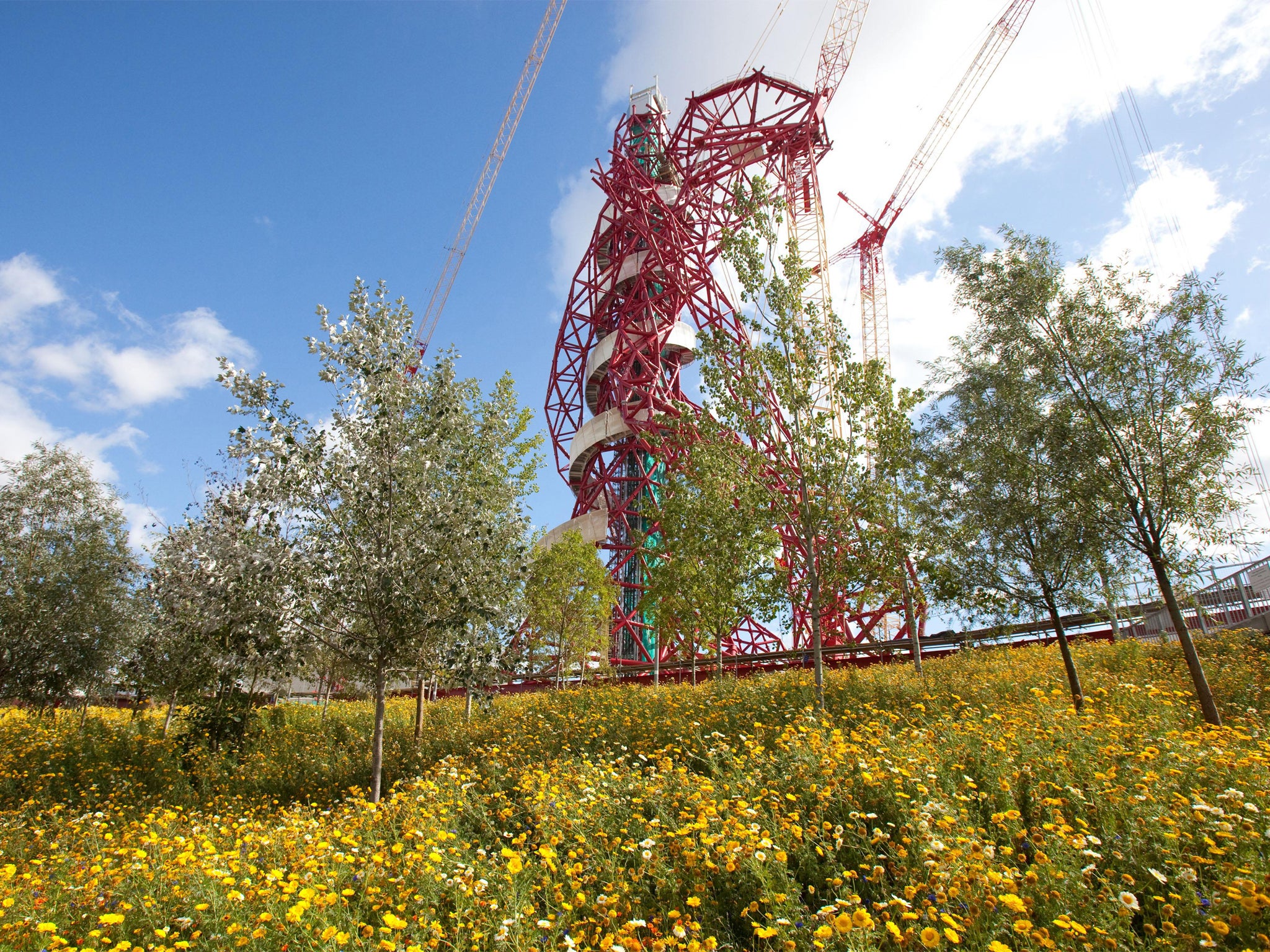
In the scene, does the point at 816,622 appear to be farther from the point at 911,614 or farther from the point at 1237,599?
the point at 1237,599

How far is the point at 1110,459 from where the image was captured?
1057cm

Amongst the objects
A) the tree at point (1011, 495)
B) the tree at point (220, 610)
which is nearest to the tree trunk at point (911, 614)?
the tree at point (1011, 495)

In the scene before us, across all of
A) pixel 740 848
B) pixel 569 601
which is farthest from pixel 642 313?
pixel 740 848

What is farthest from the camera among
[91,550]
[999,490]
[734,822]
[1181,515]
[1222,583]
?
[91,550]

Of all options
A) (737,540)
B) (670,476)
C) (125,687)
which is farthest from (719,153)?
(125,687)

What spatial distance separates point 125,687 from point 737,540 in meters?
16.9

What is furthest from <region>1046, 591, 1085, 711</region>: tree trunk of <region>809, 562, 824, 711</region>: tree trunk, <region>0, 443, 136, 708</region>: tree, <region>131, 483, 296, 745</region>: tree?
<region>0, 443, 136, 708</region>: tree

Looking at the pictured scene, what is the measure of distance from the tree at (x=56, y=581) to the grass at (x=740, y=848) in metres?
6.99

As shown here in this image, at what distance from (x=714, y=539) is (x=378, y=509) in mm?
7613

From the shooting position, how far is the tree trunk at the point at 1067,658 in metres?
10.2

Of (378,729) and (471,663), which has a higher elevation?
(471,663)

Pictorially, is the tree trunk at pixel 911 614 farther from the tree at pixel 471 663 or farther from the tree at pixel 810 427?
the tree at pixel 471 663

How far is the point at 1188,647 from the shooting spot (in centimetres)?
936

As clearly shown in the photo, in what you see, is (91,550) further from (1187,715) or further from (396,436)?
(1187,715)
